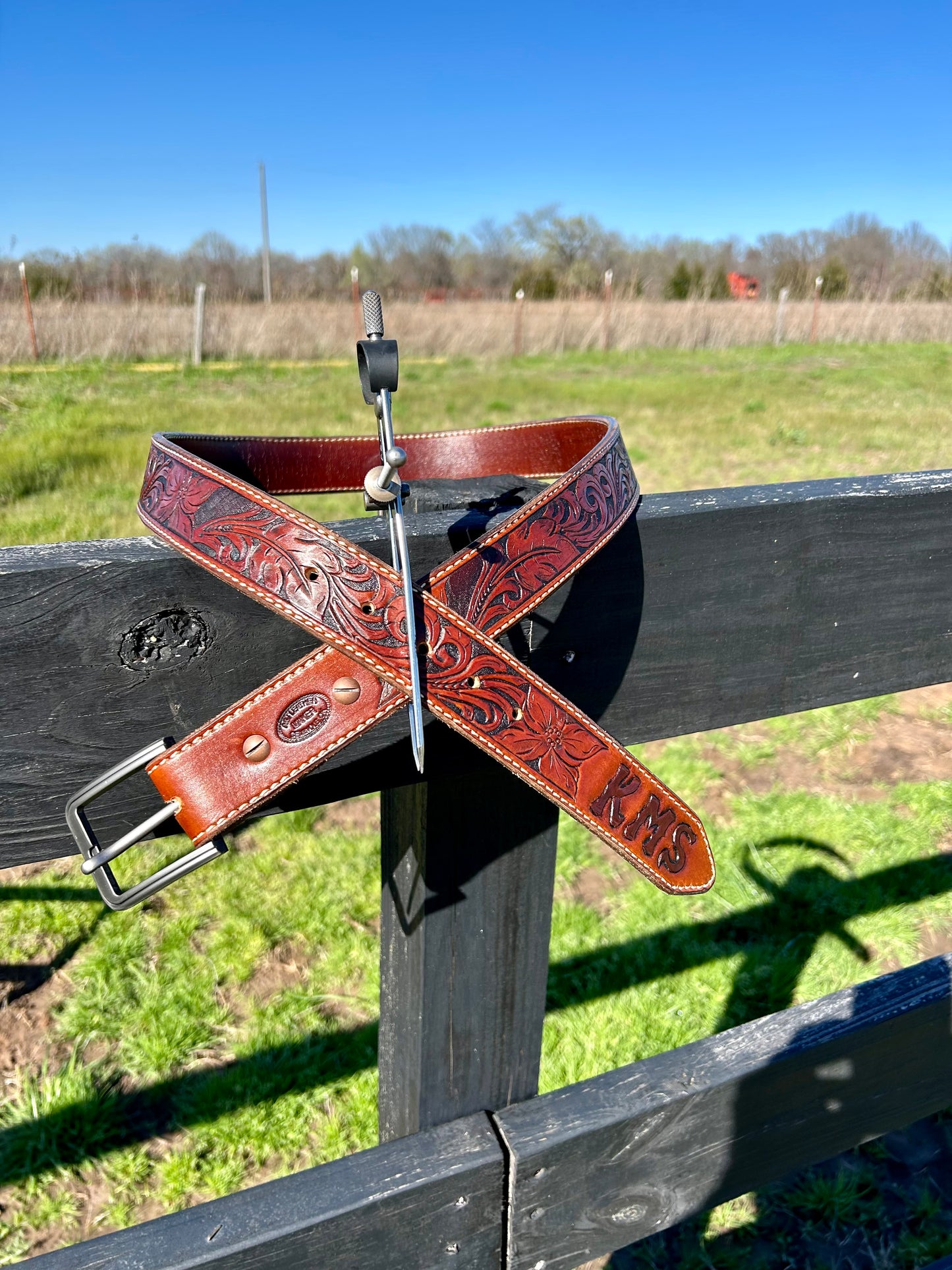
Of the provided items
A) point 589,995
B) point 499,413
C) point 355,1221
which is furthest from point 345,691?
point 499,413

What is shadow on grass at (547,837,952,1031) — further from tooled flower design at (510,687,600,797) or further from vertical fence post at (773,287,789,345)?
vertical fence post at (773,287,789,345)

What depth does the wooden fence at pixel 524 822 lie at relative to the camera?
80 centimetres

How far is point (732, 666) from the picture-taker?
1104mm

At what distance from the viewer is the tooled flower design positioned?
0.80 meters

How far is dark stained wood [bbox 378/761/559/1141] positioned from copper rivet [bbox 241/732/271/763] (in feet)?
0.82

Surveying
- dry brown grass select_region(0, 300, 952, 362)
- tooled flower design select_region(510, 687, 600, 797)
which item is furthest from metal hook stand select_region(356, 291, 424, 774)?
dry brown grass select_region(0, 300, 952, 362)

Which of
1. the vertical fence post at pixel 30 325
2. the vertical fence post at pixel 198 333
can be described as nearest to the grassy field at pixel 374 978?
the vertical fence post at pixel 30 325

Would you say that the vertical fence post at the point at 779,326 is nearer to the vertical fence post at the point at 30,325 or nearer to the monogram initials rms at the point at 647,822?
the vertical fence post at the point at 30,325

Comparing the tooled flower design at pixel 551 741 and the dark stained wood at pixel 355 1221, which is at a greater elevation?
the tooled flower design at pixel 551 741

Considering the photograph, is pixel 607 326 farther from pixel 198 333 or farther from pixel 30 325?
pixel 30 325

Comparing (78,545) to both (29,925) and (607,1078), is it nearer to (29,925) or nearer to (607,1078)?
(607,1078)

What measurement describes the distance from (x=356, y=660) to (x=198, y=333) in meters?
16.4

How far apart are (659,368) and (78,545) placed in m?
17.3

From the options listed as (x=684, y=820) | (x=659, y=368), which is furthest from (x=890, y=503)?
(x=659, y=368)
